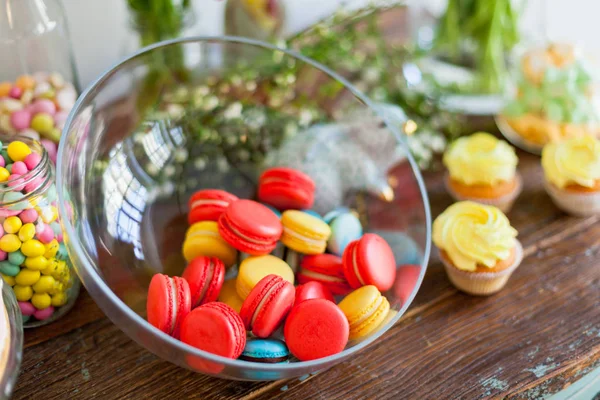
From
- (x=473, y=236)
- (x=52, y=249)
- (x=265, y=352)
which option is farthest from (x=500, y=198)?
(x=52, y=249)

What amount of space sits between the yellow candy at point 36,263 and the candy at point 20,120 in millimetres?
247

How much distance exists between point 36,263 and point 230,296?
25cm

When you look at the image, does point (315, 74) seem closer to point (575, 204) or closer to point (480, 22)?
point (480, 22)

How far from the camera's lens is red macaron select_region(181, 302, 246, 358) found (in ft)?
2.27

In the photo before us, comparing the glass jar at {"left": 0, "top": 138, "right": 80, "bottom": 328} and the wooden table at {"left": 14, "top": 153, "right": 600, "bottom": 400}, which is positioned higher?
the glass jar at {"left": 0, "top": 138, "right": 80, "bottom": 328}

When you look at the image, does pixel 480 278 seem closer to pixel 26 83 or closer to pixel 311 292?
pixel 311 292

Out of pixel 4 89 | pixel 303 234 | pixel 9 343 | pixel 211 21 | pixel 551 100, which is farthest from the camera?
pixel 211 21

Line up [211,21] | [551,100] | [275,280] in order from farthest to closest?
[211,21]
[551,100]
[275,280]

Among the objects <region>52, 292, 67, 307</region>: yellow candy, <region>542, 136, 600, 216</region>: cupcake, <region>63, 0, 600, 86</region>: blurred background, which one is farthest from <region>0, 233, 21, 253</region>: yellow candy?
<region>542, 136, 600, 216</region>: cupcake

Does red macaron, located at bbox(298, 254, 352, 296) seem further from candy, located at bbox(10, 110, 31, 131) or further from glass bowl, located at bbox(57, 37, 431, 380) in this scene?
candy, located at bbox(10, 110, 31, 131)

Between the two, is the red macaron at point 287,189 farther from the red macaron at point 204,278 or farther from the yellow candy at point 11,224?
the yellow candy at point 11,224

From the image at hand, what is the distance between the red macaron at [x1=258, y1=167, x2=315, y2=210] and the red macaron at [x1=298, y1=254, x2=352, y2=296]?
10 cm

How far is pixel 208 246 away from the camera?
0.86 metres

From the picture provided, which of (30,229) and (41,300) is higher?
(30,229)
